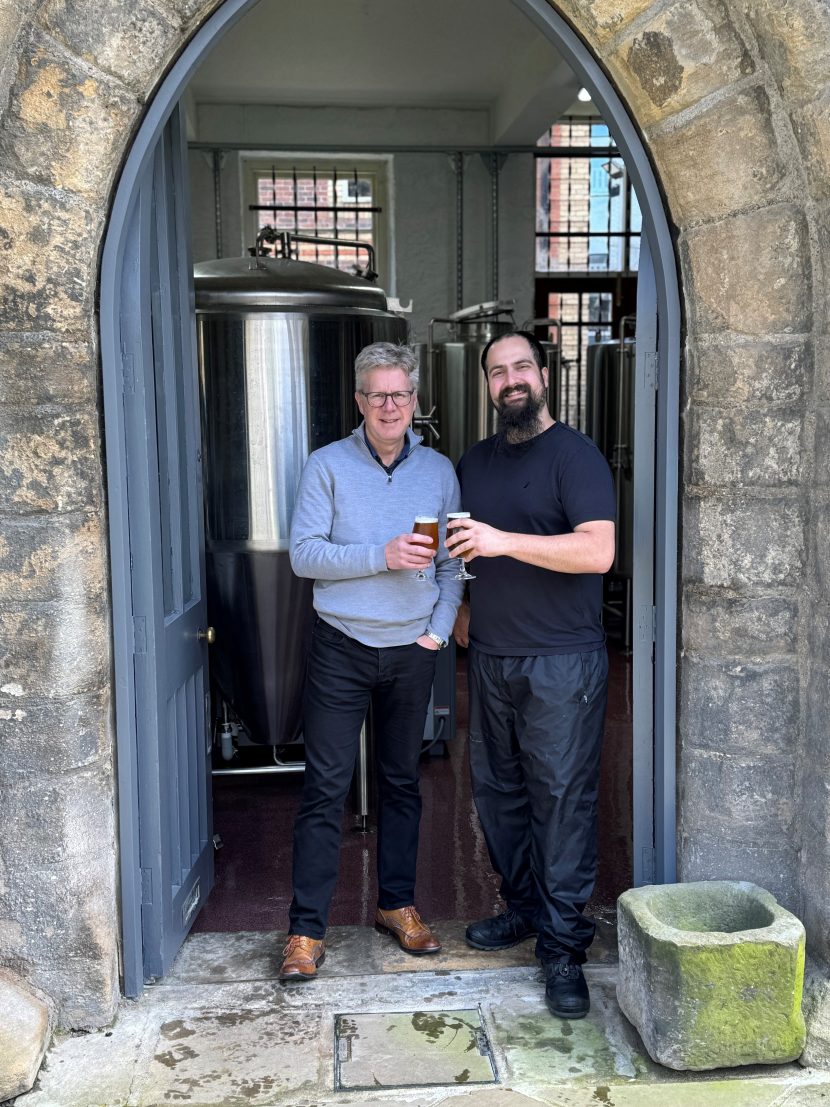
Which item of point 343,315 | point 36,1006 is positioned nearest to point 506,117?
point 343,315

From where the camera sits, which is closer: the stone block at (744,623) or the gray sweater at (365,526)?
the stone block at (744,623)

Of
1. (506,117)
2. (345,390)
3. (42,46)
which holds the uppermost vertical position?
(506,117)

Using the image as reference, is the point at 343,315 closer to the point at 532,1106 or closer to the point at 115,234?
the point at 115,234

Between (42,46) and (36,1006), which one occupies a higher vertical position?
(42,46)

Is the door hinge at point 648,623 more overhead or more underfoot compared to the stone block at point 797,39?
more underfoot

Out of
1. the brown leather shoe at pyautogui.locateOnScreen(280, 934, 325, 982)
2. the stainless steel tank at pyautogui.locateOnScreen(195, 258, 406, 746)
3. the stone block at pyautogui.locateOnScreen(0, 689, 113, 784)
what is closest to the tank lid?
the stainless steel tank at pyautogui.locateOnScreen(195, 258, 406, 746)

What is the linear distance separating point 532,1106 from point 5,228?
93.6 inches

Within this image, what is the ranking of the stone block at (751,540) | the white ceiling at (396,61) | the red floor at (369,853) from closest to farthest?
1. the stone block at (751,540)
2. the red floor at (369,853)
3. the white ceiling at (396,61)

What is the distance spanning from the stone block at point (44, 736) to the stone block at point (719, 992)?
4.74ft

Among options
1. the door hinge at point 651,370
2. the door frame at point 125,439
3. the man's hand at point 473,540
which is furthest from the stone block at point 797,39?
the man's hand at point 473,540

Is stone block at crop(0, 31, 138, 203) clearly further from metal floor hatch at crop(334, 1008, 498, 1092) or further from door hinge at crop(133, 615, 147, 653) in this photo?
metal floor hatch at crop(334, 1008, 498, 1092)

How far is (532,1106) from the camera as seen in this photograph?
2482mm

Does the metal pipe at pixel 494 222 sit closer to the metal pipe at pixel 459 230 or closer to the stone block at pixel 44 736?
the metal pipe at pixel 459 230

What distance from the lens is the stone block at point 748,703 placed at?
2.82 meters
